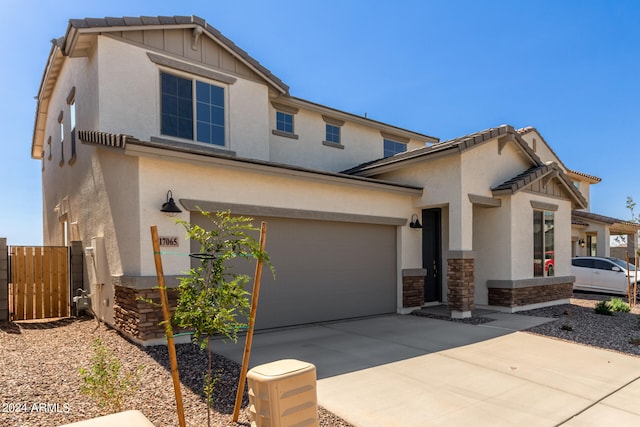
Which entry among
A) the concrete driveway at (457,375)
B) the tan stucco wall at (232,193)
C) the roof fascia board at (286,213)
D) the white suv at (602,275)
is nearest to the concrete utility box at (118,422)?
the concrete driveway at (457,375)

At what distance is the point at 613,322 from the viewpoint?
9.93 m

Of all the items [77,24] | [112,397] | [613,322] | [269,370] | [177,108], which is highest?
[77,24]

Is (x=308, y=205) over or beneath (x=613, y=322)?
over

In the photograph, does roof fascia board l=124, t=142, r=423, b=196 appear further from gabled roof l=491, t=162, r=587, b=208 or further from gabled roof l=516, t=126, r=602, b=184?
gabled roof l=516, t=126, r=602, b=184

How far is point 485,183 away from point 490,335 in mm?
4621

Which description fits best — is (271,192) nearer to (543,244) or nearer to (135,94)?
(135,94)

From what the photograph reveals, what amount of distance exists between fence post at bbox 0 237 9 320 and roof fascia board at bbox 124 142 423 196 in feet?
17.4

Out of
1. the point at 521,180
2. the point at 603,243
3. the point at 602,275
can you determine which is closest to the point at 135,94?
the point at 521,180

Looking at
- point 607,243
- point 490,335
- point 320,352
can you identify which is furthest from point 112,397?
point 607,243

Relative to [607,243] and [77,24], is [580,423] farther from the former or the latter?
[607,243]

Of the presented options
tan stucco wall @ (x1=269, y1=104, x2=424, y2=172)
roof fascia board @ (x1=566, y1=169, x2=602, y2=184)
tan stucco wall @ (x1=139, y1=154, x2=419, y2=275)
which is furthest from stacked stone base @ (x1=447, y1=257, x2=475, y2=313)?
roof fascia board @ (x1=566, y1=169, x2=602, y2=184)

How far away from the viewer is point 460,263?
10195 millimetres

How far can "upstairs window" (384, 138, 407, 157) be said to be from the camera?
55.0ft

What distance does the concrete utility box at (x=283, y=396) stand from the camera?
3.30 m
